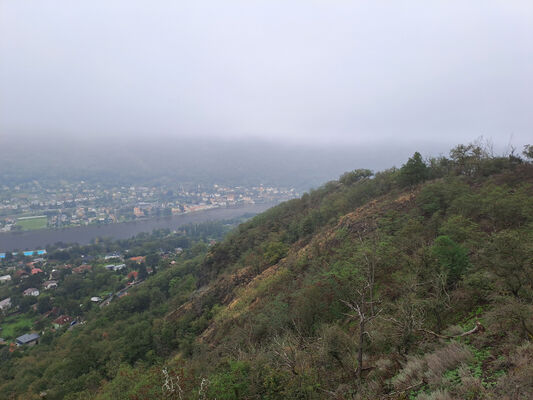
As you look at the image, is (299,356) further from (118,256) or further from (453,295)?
(118,256)

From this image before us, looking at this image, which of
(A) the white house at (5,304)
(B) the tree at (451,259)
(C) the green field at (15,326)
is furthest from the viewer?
(A) the white house at (5,304)

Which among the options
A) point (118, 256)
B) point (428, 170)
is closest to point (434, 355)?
point (428, 170)

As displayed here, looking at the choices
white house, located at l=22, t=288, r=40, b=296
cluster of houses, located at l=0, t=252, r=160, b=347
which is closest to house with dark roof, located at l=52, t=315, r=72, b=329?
cluster of houses, located at l=0, t=252, r=160, b=347

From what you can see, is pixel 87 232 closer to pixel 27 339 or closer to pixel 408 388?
pixel 27 339

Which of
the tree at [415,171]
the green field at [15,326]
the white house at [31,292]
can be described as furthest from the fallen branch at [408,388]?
the white house at [31,292]

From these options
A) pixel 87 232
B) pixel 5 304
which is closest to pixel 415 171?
pixel 5 304

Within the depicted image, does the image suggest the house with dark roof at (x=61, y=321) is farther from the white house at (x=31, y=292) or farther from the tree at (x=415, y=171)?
the tree at (x=415, y=171)
